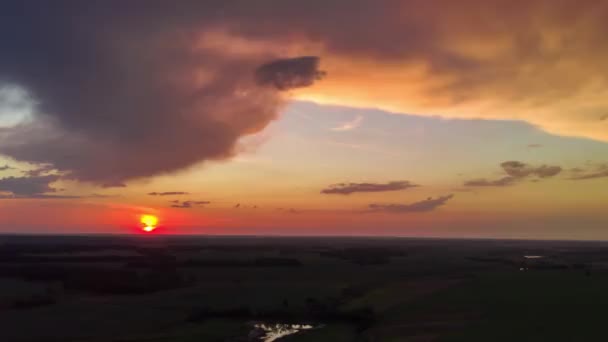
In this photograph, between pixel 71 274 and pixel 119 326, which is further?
pixel 71 274

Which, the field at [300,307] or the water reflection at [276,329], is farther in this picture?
the water reflection at [276,329]

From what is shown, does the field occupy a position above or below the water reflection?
above

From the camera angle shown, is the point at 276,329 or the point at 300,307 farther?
the point at 300,307

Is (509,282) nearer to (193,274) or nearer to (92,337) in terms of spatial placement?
(92,337)

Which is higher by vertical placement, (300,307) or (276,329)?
(300,307)

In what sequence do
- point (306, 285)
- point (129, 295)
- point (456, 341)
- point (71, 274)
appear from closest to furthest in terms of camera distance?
point (456, 341) → point (129, 295) → point (306, 285) → point (71, 274)

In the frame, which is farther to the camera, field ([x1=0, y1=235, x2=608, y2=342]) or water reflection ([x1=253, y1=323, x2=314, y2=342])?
water reflection ([x1=253, y1=323, x2=314, y2=342])

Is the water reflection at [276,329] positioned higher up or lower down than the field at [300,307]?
lower down

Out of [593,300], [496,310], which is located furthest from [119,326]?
[593,300]
